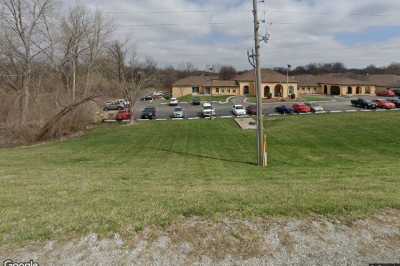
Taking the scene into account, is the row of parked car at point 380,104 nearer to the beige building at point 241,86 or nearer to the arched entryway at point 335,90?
the beige building at point 241,86

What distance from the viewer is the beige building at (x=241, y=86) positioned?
66.7 metres

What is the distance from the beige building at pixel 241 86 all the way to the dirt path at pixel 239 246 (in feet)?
209

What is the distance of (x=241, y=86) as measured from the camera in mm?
71938

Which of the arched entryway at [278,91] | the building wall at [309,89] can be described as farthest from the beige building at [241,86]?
the building wall at [309,89]

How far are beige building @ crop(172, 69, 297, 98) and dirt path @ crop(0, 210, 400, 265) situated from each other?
2507 inches

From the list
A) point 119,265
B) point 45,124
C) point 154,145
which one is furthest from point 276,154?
point 45,124

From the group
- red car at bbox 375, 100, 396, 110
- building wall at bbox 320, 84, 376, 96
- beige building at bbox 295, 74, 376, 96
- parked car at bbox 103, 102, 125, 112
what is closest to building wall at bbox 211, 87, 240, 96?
beige building at bbox 295, 74, 376, 96

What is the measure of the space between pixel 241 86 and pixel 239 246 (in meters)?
70.7

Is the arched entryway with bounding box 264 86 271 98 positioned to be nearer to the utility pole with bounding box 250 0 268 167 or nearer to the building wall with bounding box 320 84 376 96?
the building wall with bounding box 320 84 376 96

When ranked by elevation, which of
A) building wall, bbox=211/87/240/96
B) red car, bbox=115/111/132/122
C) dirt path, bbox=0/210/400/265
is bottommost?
dirt path, bbox=0/210/400/265

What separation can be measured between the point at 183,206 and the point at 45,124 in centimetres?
2746

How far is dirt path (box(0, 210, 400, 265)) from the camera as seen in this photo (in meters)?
3.20

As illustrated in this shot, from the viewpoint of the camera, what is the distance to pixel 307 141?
21.0m

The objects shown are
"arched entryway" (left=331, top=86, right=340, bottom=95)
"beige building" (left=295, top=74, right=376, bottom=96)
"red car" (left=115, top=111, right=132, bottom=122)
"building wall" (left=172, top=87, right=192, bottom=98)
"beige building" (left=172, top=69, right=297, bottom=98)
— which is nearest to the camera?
"red car" (left=115, top=111, right=132, bottom=122)
